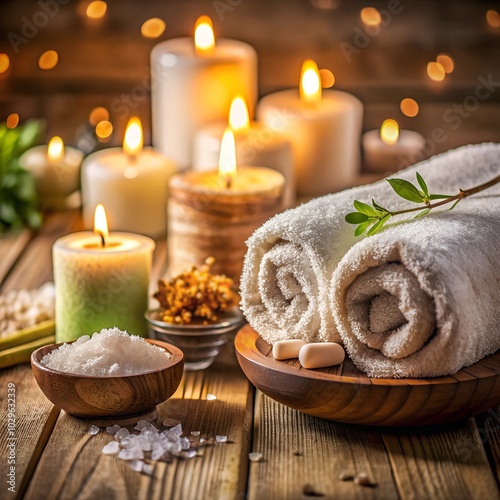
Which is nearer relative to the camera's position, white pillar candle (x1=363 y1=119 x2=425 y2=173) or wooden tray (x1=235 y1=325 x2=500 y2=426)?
wooden tray (x1=235 y1=325 x2=500 y2=426)

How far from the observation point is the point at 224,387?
3.85 ft

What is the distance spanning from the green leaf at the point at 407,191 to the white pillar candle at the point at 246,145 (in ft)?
2.02

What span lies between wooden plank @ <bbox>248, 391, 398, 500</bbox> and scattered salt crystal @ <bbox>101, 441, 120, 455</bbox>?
14cm

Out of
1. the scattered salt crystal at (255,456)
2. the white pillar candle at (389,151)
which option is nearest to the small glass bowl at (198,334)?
the scattered salt crystal at (255,456)

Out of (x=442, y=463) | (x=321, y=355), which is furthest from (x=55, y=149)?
(x=442, y=463)

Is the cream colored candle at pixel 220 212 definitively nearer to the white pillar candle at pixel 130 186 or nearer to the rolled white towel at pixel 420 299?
the white pillar candle at pixel 130 186

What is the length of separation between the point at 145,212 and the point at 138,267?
51cm

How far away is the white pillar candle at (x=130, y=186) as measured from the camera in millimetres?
1706

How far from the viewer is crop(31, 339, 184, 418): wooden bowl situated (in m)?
1.00

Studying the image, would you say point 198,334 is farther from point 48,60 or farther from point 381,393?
point 48,60

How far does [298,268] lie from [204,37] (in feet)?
3.08

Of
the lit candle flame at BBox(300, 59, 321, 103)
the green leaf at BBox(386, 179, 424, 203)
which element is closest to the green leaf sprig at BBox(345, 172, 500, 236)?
the green leaf at BBox(386, 179, 424, 203)

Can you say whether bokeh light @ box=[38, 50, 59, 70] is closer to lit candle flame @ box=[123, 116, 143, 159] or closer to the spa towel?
lit candle flame @ box=[123, 116, 143, 159]

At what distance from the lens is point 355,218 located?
104cm
